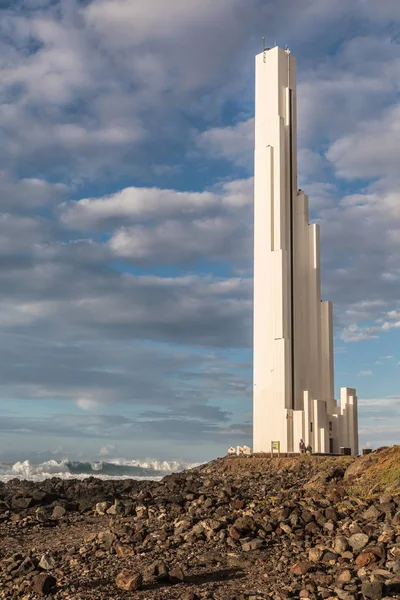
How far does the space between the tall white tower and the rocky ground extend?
15.9 m

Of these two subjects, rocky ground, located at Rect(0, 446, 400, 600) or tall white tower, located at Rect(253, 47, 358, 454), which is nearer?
rocky ground, located at Rect(0, 446, 400, 600)

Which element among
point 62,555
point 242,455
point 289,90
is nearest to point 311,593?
point 62,555

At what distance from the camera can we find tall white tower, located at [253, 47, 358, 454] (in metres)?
35.9

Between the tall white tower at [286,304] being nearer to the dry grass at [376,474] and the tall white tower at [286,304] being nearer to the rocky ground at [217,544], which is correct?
the dry grass at [376,474]

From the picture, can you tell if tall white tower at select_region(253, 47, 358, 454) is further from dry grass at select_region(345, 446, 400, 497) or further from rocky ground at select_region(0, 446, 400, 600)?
rocky ground at select_region(0, 446, 400, 600)

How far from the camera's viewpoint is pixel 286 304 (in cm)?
3706

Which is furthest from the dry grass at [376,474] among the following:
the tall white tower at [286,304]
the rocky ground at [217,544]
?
the tall white tower at [286,304]

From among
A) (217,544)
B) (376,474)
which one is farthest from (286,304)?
(217,544)

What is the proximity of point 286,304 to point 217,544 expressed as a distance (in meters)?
24.7

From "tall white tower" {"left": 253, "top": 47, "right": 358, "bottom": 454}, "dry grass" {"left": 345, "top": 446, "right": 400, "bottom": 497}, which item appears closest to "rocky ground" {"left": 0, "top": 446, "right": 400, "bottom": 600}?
"dry grass" {"left": 345, "top": 446, "right": 400, "bottom": 497}

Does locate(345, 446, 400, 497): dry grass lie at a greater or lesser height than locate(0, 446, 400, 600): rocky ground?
greater

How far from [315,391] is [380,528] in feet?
83.2

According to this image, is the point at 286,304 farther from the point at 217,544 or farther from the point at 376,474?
the point at 217,544

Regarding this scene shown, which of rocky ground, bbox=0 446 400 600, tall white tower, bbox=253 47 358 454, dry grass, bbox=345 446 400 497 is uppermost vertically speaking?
tall white tower, bbox=253 47 358 454
